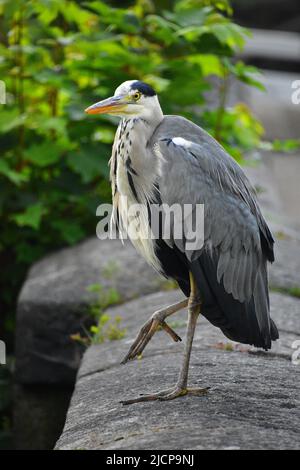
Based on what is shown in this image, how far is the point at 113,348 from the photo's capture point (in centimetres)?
438

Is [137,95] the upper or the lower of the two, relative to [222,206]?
upper

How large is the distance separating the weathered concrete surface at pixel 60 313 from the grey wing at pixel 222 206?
5.60ft

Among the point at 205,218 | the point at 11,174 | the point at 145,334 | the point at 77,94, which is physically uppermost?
the point at 205,218

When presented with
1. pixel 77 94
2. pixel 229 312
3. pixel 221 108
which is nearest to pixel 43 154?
pixel 77 94

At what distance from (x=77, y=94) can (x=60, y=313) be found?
1.55 m

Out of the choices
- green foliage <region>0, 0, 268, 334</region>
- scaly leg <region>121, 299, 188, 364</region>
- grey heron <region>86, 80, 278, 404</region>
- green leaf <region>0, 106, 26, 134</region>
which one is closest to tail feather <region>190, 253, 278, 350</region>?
grey heron <region>86, 80, 278, 404</region>

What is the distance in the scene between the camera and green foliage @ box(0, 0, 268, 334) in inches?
232

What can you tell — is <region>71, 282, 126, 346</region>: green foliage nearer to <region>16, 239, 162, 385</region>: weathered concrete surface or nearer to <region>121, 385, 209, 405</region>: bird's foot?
<region>16, 239, 162, 385</region>: weathered concrete surface

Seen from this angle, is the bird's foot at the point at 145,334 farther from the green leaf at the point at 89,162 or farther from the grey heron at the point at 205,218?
the green leaf at the point at 89,162

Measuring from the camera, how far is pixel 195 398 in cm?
343

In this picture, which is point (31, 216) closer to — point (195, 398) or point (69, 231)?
point (69, 231)

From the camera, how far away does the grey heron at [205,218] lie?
11.5ft

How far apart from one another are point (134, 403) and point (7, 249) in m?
3.16

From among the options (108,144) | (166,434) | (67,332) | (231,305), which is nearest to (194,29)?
(108,144)
